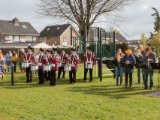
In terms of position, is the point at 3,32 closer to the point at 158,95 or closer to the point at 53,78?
the point at 53,78

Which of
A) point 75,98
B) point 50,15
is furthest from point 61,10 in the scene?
point 75,98

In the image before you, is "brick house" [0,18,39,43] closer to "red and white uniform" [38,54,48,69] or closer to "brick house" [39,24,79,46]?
"brick house" [39,24,79,46]

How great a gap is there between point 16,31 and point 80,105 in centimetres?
5833

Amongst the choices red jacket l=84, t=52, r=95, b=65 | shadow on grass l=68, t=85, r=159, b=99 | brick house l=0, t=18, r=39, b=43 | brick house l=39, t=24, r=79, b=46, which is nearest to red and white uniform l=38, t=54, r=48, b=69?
red jacket l=84, t=52, r=95, b=65

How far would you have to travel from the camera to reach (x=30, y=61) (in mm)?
15852

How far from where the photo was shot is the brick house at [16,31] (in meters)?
63.4

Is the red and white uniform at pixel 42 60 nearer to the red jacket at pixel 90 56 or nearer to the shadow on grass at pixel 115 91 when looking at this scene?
the red jacket at pixel 90 56

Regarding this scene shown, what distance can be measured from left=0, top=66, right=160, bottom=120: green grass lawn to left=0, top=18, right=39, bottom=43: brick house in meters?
52.3

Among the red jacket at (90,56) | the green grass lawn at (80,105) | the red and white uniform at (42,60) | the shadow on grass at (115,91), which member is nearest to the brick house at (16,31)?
the red jacket at (90,56)

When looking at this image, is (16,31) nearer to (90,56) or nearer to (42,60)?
(90,56)

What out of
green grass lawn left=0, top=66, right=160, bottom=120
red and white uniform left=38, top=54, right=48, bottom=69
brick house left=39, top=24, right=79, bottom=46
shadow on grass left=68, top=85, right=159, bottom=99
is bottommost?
green grass lawn left=0, top=66, right=160, bottom=120

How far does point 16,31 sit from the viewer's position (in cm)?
6562

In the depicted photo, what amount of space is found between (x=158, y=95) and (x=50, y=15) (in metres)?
21.7

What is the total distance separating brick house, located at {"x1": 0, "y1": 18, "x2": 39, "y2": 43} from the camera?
6345 centimetres
